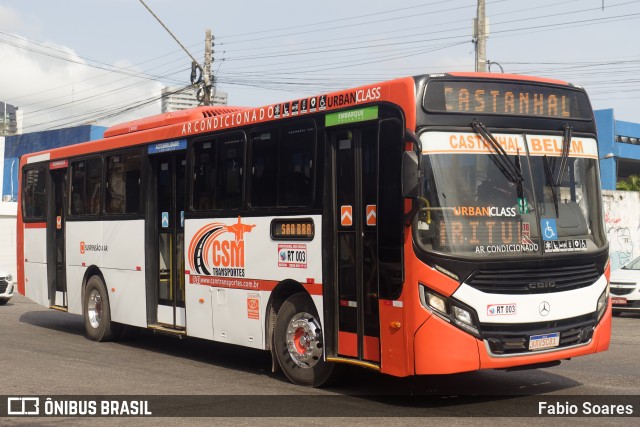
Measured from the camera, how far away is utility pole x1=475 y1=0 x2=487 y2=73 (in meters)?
24.4

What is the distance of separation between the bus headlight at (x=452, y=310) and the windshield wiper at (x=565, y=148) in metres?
1.76

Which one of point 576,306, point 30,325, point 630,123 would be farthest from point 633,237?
point 576,306

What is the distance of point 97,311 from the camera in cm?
1598

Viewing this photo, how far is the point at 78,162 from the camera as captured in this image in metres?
16.5

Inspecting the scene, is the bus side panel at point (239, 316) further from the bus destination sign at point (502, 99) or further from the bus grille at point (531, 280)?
the bus destination sign at point (502, 99)

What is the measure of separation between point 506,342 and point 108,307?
839cm

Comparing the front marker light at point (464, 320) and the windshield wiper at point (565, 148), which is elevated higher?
the windshield wiper at point (565, 148)

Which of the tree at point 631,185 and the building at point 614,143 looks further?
the building at point 614,143

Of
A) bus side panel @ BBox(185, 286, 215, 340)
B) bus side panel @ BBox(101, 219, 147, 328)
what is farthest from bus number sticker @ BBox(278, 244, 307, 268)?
bus side panel @ BBox(101, 219, 147, 328)

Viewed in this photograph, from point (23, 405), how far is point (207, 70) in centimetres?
2024

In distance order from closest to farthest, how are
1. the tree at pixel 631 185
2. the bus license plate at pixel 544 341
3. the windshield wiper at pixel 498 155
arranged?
the bus license plate at pixel 544 341, the windshield wiper at pixel 498 155, the tree at pixel 631 185

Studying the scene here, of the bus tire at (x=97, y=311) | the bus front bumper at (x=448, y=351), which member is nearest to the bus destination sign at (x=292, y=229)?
the bus front bumper at (x=448, y=351)

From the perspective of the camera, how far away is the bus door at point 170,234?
13469 millimetres

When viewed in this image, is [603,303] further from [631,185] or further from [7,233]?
[7,233]
